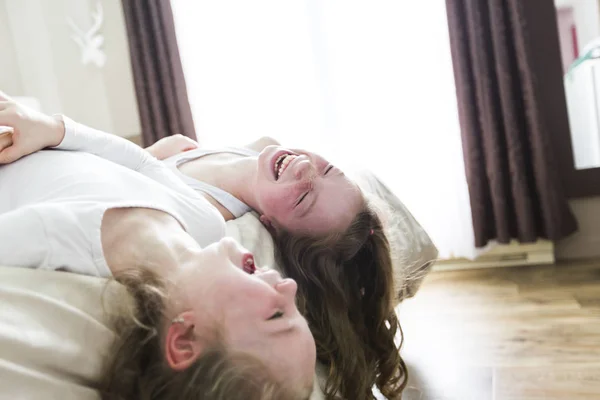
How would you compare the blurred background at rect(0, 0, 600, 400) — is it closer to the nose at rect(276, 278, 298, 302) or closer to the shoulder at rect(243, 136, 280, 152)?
the shoulder at rect(243, 136, 280, 152)

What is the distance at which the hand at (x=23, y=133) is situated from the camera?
1119 mm

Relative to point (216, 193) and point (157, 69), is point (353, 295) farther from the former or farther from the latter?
point (157, 69)

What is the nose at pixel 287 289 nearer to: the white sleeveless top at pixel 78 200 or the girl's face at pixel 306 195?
the white sleeveless top at pixel 78 200

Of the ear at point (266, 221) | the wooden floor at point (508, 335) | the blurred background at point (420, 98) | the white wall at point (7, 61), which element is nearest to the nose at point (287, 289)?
the ear at point (266, 221)

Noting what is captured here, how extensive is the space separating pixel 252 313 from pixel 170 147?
1290mm

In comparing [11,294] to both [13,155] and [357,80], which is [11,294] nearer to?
[13,155]

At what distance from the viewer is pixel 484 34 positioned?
8.95 ft

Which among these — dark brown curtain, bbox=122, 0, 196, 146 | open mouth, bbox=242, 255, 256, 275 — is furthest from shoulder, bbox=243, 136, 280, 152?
dark brown curtain, bbox=122, 0, 196, 146

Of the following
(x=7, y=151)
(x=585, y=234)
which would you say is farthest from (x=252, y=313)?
(x=585, y=234)

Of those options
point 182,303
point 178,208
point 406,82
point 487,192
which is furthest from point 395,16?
point 182,303

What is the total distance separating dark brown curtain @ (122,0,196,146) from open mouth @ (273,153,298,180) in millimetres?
1694

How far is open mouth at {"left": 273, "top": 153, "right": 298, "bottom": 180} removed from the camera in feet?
4.99

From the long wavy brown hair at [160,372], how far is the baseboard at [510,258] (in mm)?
2328

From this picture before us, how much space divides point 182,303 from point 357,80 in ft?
7.75
